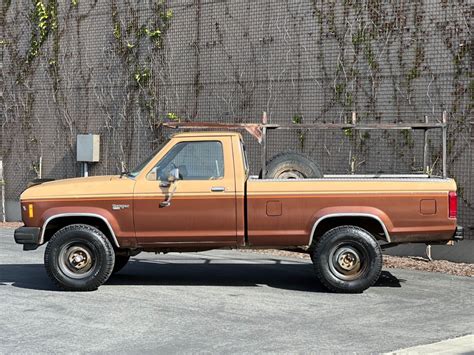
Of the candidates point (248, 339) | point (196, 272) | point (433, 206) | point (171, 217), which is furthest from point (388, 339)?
point (196, 272)

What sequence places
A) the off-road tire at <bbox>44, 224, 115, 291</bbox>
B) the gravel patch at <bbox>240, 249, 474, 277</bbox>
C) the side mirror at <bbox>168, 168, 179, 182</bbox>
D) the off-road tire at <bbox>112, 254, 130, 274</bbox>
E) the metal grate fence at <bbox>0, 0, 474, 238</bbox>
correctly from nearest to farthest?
the side mirror at <bbox>168, 168, 179, 182</bbox>, the off-road tire at <bbox>44, 224, 115, 291</bbox>, the off-road tire at <bbox>112, 254, 130, 274</bbox>, the gravel patch at <bbox>240, 249, 474, 277</bbox>, the metal grate fence at <bbox>0, 0, 474, 238</bbox>

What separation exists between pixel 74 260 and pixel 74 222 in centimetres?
53

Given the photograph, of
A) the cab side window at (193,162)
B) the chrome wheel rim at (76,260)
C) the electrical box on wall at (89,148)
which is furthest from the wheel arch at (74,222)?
the electrical box on wall at (89,148)

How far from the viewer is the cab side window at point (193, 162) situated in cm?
985

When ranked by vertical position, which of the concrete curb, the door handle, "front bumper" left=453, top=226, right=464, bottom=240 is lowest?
the concrete curb

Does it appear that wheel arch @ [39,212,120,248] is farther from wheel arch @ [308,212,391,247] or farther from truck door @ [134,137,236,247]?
wheel arch @ [308,212,391,247]

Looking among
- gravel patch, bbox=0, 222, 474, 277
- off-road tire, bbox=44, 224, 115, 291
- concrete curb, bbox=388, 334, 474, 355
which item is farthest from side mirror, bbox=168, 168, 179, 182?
concrete curb, bbox=388, 334, 474, 355

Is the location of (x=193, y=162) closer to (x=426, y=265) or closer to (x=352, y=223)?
(x=352, y=223)

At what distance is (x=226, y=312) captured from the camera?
8461 millimetres

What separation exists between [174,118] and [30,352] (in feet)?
34.1

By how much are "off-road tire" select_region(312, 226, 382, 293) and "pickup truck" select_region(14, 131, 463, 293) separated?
0.01m

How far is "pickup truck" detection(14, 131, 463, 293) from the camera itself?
9586 millimetres

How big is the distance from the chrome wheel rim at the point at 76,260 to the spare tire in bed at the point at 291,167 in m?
2.63

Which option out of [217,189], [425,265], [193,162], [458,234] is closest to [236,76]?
[425,265]
